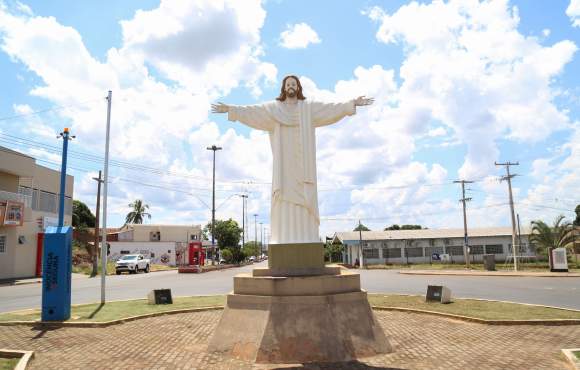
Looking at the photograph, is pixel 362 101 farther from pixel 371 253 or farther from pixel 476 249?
pixel 476 249

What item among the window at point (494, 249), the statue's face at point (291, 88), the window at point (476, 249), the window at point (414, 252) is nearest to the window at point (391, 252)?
the window at point (414, 252)

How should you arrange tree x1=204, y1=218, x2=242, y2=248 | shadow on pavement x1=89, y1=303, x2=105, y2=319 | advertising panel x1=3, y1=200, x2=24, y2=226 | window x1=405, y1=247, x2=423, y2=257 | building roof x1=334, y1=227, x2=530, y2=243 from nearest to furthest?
shadow on pavement x1=89, y1=303, x2=105, y2=319, advertising panel x1=3, y1=200, x2=24, y2=226, window x1=405, y1=247, x2=423, y2=257, building roof x1=334, y1=227, x2=530, y2=243, tree x1=204, y1=218, x2=242, y2=248

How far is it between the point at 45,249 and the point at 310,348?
24.3ft

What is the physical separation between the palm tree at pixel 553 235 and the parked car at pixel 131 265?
113ft

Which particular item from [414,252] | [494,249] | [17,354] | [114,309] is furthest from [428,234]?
[17,354]

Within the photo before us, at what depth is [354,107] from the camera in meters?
8.48

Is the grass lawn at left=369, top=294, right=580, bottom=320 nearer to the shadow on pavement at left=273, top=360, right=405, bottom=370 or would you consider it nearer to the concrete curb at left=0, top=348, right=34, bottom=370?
the shadow on pavement at left=273, top=360, right=405, bottom=370

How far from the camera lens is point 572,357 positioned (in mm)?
6691

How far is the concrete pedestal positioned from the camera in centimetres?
679

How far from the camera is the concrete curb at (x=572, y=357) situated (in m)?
6.38

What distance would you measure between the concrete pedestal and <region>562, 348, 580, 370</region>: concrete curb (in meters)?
2.67

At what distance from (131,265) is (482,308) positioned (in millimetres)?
31385

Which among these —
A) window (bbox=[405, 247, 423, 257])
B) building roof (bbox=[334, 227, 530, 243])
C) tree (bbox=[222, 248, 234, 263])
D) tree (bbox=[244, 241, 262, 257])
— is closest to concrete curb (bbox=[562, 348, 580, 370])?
building roof (bbox=[334, 227, 530, 243])

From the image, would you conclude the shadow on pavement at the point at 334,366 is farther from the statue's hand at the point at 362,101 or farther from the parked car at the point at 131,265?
the parked car at the point at 131,265
